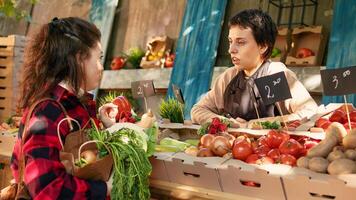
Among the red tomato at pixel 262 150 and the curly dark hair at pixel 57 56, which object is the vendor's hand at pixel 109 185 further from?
the red tomato at pixel 262 150

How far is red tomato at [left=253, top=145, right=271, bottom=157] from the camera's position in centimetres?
182

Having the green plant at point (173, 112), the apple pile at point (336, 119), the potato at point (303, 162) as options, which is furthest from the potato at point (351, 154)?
the green plant at point (173, 112)

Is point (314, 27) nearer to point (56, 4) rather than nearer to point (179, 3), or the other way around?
point (179, 3)

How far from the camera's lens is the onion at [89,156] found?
4.93 ft

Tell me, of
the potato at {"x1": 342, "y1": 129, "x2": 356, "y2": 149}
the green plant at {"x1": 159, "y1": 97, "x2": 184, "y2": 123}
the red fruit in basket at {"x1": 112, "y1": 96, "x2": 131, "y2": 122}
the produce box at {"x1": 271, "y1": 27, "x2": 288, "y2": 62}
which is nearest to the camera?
the potato at {"x1": 342, "y1": 129, "x2": 356, "y2": 149}

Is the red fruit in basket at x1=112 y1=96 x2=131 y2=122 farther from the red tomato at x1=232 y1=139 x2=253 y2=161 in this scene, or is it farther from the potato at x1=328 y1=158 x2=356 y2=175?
the potato at x1=328 y1=158 x2=356 y2=175

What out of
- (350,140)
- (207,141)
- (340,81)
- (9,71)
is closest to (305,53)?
(340,81)

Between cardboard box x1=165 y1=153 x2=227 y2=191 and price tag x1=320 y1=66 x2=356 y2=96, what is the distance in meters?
0.58

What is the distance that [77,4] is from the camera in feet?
26.9

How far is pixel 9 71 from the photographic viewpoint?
20.5 ft

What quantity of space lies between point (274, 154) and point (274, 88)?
0.37 metres

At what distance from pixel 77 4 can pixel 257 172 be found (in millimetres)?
7396

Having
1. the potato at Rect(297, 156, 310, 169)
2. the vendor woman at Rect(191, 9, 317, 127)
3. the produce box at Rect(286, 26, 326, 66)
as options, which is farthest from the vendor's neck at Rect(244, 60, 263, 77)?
the produce box at Rect(286, 26, 326, 66)

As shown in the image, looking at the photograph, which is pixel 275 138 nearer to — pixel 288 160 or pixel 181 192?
pixel 288 160
